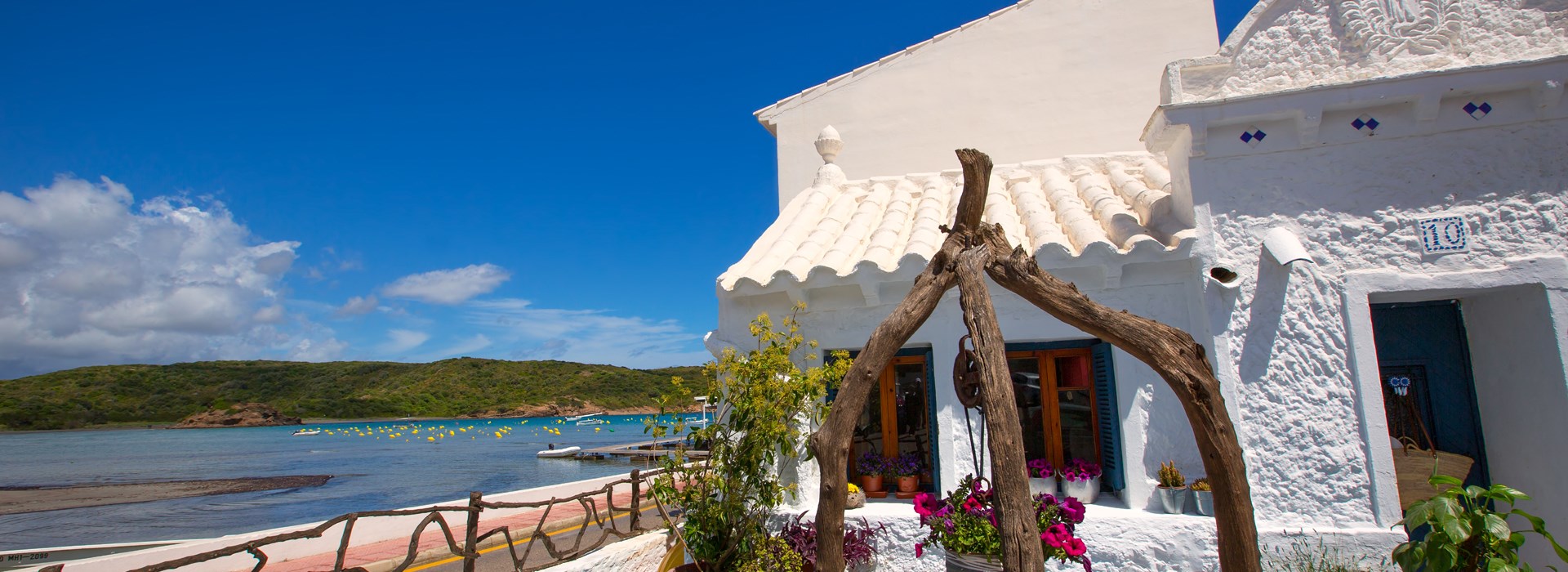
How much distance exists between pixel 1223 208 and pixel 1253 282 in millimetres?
598

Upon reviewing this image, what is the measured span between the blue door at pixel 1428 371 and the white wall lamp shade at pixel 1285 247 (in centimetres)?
157

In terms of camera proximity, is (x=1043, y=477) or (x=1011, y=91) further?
(x=1011, y=91)

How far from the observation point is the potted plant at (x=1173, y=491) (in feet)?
19.3

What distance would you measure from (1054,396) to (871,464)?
1703 mm

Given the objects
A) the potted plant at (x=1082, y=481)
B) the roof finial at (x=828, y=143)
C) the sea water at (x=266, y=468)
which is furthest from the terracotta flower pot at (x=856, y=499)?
the sea water at (x=266, y=468)

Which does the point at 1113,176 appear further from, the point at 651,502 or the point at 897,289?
the point at 651,502

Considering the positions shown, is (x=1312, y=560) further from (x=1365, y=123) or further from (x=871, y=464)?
(x=871, y=464)

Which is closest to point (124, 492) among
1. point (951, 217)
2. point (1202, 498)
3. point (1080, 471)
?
point (951, 217)

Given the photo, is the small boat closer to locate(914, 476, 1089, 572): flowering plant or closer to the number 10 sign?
locate(914, 476, 1089, 572): flowering plant

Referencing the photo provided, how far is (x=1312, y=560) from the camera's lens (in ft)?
17.9

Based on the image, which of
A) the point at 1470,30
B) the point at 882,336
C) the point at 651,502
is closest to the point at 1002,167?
the point at 1470,30

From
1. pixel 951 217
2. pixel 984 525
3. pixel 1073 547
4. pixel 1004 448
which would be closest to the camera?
pixel 1004 448

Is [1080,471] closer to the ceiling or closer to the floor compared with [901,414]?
closer to the floor

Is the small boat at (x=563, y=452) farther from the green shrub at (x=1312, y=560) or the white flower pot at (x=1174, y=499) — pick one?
the green shrub at (x=1312, y=560)
